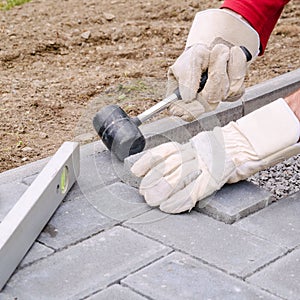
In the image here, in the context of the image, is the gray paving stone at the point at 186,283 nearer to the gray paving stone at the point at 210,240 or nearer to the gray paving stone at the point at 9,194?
the gray paving stone at the point at 210,240

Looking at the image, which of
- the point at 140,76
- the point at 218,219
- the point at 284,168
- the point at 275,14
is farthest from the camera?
the point at 140,76

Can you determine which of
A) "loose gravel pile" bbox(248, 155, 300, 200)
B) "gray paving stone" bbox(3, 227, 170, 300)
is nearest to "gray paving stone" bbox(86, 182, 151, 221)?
"gray paving stone" bbox(3, 227, 170, 300)

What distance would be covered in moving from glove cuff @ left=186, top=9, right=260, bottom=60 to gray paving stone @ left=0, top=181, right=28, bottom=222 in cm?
97

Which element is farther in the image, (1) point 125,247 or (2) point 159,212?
(2) point 159,212

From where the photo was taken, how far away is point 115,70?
16.1ft

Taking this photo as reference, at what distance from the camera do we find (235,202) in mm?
3277

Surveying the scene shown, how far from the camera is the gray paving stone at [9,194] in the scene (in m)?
3.24

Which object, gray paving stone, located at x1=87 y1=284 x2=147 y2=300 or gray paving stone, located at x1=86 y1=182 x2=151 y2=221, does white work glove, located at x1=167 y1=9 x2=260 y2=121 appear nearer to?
gray paving stone, located at x1=86 y1=182 x2=151 y2=221

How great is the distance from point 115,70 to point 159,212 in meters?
1.81

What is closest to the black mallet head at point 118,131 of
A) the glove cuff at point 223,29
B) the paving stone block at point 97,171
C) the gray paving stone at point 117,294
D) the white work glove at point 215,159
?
the paving stone block at point 97,171

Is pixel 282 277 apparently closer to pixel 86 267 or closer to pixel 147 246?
pixel 147 246

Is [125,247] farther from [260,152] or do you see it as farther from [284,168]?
[284,168]

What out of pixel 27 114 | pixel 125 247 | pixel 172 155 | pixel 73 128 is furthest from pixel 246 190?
pixel 27 114

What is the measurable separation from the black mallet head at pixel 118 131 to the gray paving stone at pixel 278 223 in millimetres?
680
